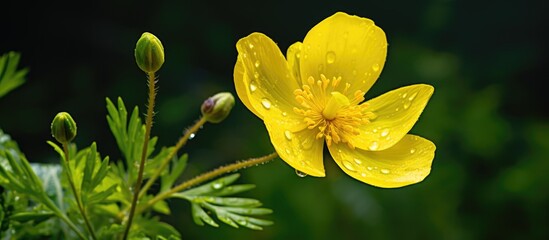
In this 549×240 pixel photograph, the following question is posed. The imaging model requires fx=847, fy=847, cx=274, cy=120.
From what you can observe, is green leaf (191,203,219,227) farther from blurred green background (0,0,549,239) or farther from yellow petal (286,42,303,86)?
blurred green background (0,0,549,239)

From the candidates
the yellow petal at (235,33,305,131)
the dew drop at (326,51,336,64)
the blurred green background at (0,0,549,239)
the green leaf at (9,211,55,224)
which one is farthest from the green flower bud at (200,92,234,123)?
the blurred green background at (0,0,549,239)

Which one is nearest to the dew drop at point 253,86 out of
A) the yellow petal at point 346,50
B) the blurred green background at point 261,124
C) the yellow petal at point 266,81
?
the yellow petal at point 266,81

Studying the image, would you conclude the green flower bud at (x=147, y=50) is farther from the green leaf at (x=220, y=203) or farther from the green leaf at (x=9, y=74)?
the green leaf at (x=9, y=74)

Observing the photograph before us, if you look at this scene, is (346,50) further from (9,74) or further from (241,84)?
(9,74)

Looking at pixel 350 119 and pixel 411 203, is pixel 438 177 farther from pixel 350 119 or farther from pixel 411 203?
pixel 350 119

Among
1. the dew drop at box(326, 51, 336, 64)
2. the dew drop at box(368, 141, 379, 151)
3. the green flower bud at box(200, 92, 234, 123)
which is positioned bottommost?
the dew drop at box(368, 141, 379, 151)

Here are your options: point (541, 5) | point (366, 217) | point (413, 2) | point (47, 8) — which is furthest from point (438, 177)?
point (47, 8)

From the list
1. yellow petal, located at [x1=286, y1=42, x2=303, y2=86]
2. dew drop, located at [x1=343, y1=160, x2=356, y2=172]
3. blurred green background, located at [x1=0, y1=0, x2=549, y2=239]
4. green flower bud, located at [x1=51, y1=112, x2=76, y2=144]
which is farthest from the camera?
blurred green background, located at [x1=0, y1=0, x2=549, y2=239]
